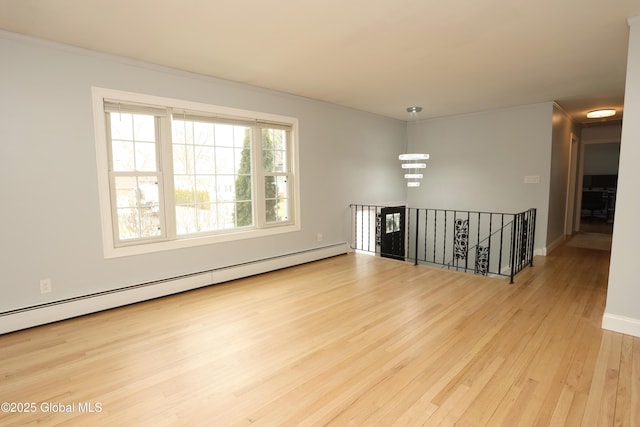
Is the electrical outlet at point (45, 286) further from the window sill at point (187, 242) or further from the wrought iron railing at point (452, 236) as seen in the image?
the wrought iron railing at point (452, 236)

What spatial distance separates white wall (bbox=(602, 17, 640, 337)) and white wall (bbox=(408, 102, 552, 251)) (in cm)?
291

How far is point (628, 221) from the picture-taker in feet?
8.59

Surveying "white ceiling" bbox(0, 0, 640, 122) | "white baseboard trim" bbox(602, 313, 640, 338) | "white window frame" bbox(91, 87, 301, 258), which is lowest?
"white baseboard trim" bbox(602, 313, 640, 338)

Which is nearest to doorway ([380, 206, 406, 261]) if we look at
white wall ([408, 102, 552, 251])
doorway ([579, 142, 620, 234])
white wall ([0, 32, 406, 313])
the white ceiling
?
white wall ([408, 102, 552, 251])

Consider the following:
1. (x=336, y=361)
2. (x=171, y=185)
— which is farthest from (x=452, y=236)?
(x=171, y=185)

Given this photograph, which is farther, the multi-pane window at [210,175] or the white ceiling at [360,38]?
the multi-pane window at [210,175]

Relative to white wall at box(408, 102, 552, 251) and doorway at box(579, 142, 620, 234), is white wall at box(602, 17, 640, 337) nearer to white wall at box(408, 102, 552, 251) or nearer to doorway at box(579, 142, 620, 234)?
white wall at box(408, 102, 552, 251)

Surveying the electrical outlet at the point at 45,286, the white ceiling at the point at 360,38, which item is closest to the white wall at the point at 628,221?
the white ceiling at the point at 360,38

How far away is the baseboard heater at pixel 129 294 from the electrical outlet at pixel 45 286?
0.12m

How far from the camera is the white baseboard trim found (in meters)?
2.65

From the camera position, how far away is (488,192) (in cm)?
593

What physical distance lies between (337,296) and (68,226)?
2.73 m

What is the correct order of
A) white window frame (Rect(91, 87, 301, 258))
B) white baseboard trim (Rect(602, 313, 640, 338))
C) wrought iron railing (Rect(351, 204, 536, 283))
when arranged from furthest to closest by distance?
wrought iron railing (Rect(351, 204, 536, 283)), white window frame (Rect(91, 87, 301, 258)), white baseboard trim (Rect(602, 313, 640, 338))

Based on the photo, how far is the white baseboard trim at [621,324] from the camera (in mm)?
2654
